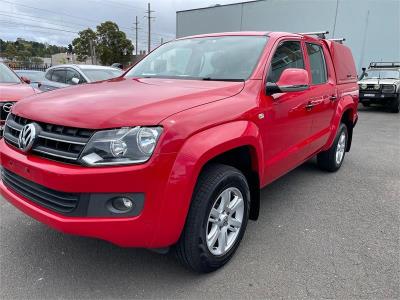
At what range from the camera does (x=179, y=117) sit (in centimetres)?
221

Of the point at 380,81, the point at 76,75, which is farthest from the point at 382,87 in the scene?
the point at 76,75

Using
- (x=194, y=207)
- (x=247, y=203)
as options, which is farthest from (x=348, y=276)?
(x=194, y=207)

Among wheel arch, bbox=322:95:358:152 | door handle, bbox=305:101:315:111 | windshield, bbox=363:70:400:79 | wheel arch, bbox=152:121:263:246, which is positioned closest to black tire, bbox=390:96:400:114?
windshield, bbox=363:70:400:79

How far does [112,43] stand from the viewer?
5038 centimetres

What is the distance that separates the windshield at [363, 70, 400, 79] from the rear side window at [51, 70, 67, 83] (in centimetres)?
1175

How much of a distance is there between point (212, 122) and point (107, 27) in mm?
52470

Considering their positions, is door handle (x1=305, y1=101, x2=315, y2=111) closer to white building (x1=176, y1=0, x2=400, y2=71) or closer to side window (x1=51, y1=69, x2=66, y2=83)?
side window (x1=51, y1=69, x2=66, y2=83)

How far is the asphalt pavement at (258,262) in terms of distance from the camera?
2.49 meters

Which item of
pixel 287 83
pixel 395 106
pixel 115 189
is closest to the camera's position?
pixel 115 189

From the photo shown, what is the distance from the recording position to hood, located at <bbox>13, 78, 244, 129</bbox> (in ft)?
7.06

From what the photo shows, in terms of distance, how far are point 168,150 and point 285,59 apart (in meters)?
1.99

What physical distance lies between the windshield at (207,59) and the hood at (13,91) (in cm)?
261

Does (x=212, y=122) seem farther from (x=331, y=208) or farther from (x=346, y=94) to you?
(x=346, y=94)

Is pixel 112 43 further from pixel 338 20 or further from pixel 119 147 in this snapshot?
pixel 119 147
